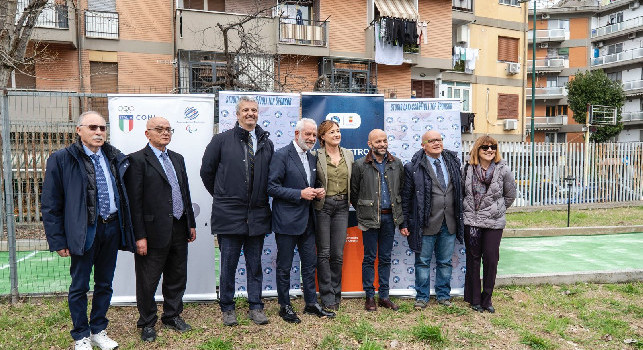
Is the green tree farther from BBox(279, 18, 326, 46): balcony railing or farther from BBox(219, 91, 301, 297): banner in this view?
BBox(219, 91, 301, 297): banner

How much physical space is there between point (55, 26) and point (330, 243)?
17.1 meters

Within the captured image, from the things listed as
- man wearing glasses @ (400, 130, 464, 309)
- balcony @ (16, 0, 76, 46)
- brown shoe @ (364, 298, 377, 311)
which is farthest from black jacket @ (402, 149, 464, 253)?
balcony @ (16, 0, 76, 46)

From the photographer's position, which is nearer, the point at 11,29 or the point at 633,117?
the point at 11,29

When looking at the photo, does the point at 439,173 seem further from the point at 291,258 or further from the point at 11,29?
the point at 11,29

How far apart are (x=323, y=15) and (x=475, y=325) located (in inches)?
718

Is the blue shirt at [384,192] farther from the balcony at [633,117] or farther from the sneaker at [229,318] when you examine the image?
the balcony at [633,117]

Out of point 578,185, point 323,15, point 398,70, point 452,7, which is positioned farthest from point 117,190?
point 452,7

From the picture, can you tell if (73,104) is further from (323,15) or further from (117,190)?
(323,15)

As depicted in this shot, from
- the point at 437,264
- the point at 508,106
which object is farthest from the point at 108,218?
the point at 508,106

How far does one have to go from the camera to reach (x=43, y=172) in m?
6.98

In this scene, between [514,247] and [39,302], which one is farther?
[514,247]

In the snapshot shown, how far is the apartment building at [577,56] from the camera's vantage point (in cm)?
4478

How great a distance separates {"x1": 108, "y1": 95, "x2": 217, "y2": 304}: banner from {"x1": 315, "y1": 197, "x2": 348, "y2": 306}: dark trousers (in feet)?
4.51

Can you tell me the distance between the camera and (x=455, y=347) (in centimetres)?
434
